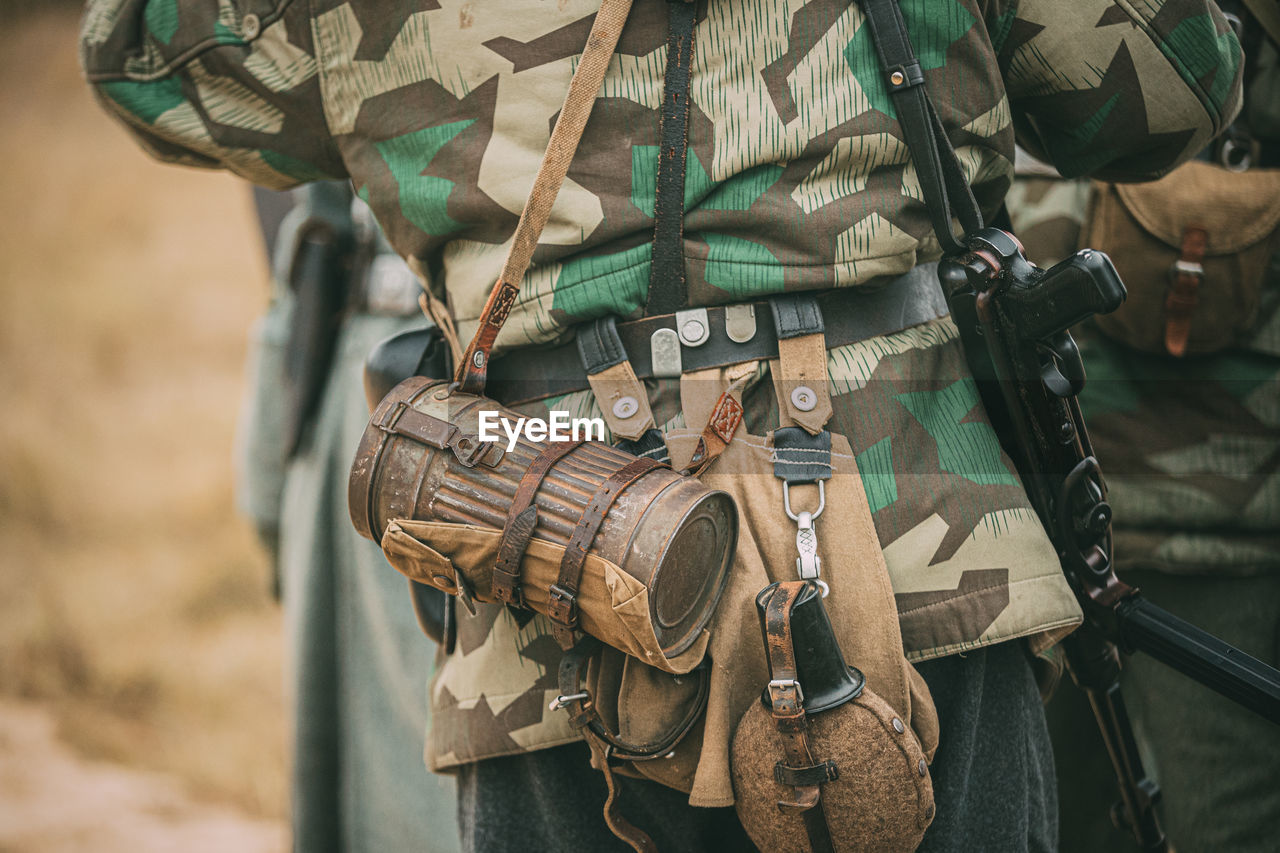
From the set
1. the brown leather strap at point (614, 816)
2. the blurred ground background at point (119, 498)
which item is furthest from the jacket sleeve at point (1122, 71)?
the blurred ground background at point (119, 498)

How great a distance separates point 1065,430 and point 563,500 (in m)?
0.63

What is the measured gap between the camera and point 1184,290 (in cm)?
160

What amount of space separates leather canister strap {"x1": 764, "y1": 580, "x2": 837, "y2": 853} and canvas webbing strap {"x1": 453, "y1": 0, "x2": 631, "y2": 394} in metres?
0.43

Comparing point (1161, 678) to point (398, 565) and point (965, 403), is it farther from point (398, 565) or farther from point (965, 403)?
point (398, 565)

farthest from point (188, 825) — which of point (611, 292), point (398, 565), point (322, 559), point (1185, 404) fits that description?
point (1185, 404)

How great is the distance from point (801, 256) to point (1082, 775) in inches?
54.6

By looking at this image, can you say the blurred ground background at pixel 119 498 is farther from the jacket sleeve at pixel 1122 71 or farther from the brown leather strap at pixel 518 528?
the jacket sleeve at pixel 1122 71

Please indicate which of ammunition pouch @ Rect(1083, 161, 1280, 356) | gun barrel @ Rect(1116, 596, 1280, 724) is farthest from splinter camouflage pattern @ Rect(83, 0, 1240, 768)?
ammunition pouch @ Rect(1083, 161, 1280, 356)

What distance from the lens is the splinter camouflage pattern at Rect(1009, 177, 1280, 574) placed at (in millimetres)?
1636

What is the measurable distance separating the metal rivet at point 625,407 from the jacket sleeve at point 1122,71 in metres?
0.62

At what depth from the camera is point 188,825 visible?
301 centimetres

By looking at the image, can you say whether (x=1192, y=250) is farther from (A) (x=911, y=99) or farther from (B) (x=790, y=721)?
(B) (x=790, y=721)

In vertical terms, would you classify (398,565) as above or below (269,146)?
below

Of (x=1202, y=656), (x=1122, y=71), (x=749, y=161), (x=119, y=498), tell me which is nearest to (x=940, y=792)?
(x=1202, y=656)
